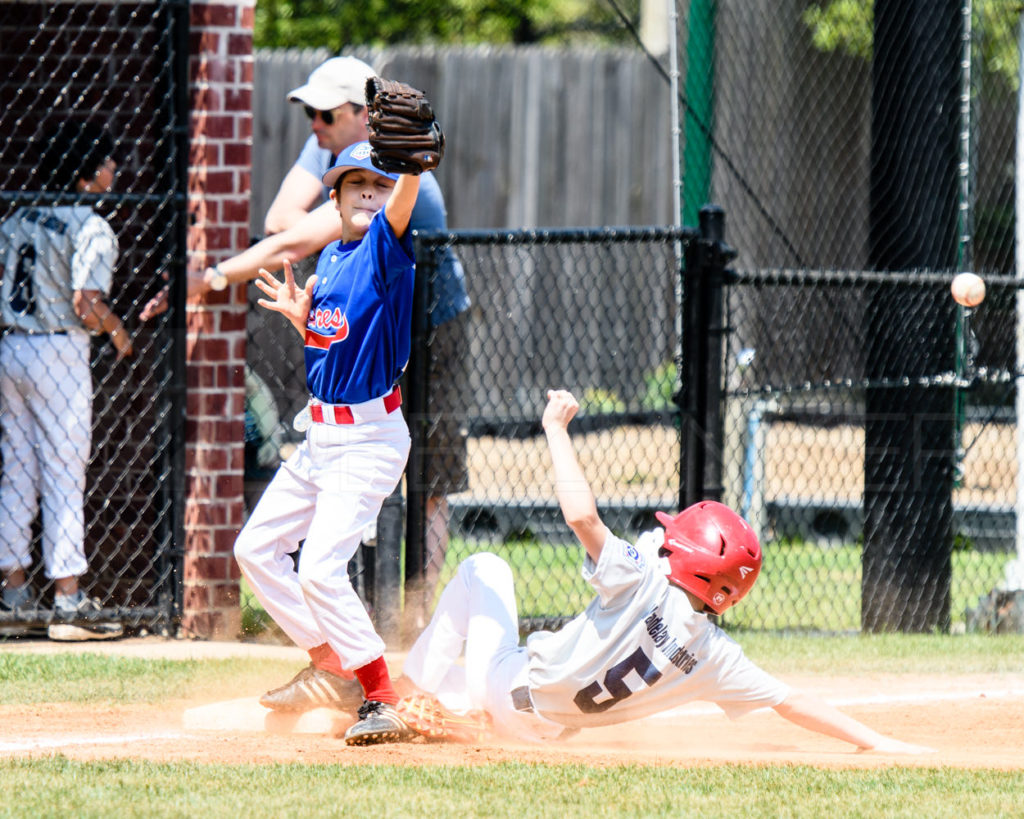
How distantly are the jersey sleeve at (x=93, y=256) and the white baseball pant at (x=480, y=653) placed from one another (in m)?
2.35

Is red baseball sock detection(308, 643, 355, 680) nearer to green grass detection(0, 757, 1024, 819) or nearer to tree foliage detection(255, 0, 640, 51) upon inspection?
green grass detection(0, 757, 1024, 819)

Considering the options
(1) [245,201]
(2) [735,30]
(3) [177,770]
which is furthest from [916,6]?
(3) [177,770]

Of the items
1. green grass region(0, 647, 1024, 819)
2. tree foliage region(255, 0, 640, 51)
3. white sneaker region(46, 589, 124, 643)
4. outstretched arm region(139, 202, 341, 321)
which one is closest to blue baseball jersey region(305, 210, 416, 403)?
green grass region(0, 647, 1024, 819)

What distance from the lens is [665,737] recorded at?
16.5 ft

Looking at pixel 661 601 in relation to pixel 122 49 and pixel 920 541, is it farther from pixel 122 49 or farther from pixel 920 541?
pixel 122 49

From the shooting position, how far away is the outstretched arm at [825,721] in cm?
438

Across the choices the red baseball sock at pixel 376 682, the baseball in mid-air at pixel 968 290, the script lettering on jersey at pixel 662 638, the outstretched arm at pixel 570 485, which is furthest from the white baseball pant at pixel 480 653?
the baseball in mid-air at pixel 968 290

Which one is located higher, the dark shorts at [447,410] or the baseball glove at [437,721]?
the dark shorts at [447,410]

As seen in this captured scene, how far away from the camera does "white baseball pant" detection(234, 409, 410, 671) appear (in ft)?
14.7

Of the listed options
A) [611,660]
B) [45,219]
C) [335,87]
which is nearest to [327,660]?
[611,660]

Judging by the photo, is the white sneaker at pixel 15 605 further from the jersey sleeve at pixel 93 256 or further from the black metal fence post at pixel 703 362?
the black metal fence post at pixel 703 362

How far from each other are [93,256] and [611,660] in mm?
3089

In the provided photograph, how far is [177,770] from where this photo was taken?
3914 millimetres

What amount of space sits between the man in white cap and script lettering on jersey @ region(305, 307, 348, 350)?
1.53m
